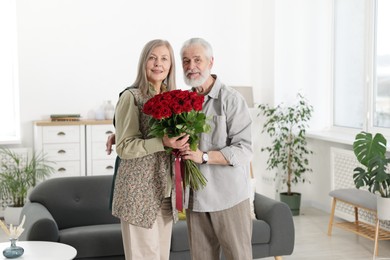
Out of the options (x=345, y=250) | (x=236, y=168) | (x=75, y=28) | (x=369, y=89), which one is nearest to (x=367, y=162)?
(x=345, y=250)

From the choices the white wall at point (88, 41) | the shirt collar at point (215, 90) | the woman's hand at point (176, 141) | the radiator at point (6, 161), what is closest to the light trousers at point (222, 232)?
the woman's hand at point (176, 141)

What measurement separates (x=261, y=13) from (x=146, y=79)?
4.89 meters

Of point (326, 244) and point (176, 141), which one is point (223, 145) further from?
point (326, 244)

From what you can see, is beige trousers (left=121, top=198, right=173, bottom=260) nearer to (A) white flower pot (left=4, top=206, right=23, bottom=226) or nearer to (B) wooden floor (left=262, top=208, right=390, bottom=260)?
(B) wooden floor (left=262, top=208, right=390, bottom=260)

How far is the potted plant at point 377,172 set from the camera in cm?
475

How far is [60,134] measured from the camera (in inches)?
254

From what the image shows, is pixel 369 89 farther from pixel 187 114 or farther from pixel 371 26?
pixel 187 114

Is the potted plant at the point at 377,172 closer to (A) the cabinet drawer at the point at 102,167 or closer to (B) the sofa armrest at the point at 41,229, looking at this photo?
(B) the sofa armrest at the point at 41,229

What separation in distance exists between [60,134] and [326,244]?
3.11m

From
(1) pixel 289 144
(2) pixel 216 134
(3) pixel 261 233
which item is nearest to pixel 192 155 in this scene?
(2) pixel 216 134

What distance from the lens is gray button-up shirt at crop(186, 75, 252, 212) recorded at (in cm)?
272

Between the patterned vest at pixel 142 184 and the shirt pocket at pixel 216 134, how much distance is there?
0.20m

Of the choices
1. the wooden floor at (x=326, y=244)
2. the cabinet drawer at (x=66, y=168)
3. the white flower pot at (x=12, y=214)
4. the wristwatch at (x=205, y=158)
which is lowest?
the wooden floor at (x=326, y=244)

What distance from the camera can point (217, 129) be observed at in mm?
2723
